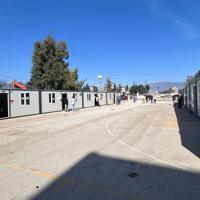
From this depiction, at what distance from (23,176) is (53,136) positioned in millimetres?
6473

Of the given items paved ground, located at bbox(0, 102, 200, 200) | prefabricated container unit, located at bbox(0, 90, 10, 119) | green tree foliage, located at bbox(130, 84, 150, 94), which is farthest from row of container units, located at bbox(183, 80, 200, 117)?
green tree foliage, located at bbox(130, 84, 150, 94)

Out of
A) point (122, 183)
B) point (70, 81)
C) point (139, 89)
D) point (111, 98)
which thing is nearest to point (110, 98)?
point (111, 98)

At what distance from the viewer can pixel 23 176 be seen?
6.82 meters

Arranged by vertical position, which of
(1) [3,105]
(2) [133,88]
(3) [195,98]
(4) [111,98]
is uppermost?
(2) [133,88]

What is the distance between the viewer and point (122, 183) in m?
6.22

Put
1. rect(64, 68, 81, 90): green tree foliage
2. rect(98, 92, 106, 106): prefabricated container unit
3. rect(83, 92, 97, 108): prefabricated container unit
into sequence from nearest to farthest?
rect(83, 92, 97, 108): prefabricated container unit → rect(98, 92, 106, 106): prefabricated container unit → rect(64, 68, 81, 90): green tree foliage

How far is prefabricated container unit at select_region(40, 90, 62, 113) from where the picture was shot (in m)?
32.1

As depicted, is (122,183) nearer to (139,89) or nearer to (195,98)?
(195,98)

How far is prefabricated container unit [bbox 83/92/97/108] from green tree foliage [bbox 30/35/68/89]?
33.6 feet

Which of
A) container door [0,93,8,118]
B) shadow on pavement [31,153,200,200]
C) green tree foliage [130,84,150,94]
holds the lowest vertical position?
shadow on pavement [31,153,200,200]

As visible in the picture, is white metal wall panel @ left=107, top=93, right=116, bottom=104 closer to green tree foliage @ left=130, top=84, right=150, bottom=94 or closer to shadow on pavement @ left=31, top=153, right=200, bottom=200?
shadow on pavement @ left=31, top=153, right=200, bottom=200

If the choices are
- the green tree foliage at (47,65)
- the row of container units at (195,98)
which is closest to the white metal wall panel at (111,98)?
the green tree foliage at (47,65)

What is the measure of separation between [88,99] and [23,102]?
18.8 m

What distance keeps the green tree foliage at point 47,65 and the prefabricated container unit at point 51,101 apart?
2004 cm
